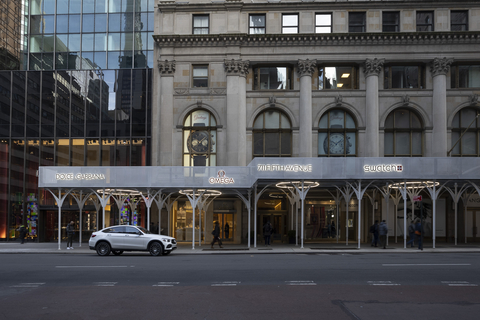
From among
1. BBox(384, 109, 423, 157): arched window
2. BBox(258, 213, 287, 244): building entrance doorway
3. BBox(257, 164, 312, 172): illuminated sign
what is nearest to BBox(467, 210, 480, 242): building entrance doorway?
BBox(384, 109, 423, 157): arched window

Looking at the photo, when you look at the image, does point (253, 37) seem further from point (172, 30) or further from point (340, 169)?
point (340, 169)

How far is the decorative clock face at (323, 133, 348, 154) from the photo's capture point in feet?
104

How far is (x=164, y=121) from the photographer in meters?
31.8

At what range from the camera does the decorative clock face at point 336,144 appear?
31812mm

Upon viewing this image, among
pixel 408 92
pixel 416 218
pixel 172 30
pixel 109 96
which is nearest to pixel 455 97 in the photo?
Answer: pixel 408 92

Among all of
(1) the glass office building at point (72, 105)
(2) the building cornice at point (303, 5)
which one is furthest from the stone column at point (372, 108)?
(1) the glass office building at point (72, 105)

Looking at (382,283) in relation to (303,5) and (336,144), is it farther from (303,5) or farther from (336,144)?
(303,5)

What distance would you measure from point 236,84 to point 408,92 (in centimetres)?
1290

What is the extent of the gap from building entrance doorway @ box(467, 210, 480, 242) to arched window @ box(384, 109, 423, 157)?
5.74m

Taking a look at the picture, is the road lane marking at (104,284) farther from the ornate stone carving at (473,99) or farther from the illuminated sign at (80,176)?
the ornate stone carving at (473,99)

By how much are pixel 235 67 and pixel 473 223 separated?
21089mm

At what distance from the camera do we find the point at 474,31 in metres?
30.3

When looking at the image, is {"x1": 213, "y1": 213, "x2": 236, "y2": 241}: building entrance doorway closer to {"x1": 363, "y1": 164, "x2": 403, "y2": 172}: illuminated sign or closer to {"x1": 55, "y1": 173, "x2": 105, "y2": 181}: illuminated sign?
{"x1": 55, "y1": 173, "x2": 105, "y2": 181}: illuminated sign

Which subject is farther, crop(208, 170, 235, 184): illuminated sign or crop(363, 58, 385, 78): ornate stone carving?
crop(363, 58, 385, 78): ornate stone carving
